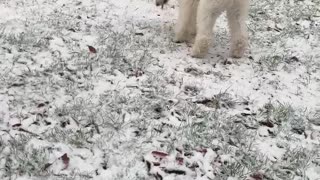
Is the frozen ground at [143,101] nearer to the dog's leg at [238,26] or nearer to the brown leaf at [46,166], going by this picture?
the brown leaf at [46,166]

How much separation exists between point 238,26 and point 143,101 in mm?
1970

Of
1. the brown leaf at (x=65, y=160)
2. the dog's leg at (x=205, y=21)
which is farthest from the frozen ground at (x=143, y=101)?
the dog's leg at (x=205, y=21)

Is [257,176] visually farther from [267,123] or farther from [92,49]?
[92,49]

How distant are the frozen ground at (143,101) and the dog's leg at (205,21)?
16cm

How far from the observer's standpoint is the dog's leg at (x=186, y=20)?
629cm

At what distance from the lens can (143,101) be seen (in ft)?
15.1

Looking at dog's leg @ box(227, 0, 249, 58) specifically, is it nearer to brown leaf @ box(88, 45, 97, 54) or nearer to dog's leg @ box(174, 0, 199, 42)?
dog's leg @ box(174, 0, 199, 42)

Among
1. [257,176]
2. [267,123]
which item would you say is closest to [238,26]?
[267,123]

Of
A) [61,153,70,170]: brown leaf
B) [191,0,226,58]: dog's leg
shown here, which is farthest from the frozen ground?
[191,0,226,58]: dog's leg

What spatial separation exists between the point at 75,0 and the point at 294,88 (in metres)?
3.95

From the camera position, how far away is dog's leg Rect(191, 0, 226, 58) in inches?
215

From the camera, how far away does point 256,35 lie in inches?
270

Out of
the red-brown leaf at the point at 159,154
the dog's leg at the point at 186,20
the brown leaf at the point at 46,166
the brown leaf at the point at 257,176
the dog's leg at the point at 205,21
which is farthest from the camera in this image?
the dog's leg at the point at 186,20

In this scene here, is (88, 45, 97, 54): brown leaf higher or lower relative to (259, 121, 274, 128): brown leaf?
higher
